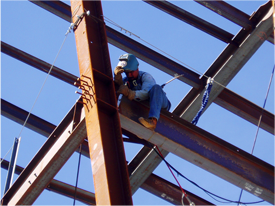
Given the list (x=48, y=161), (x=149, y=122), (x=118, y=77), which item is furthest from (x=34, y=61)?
(x=149, y=122)

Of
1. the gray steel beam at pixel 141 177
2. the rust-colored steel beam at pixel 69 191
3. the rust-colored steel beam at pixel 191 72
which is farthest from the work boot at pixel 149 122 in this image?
the rust-colored steel beam at pixel 191 72

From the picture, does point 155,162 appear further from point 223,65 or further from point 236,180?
point 236,180

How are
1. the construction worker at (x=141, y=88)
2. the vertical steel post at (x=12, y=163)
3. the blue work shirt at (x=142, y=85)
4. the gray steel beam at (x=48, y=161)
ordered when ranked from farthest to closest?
the vertical steel post at (x=12, y=163), the blue work shirt at (x=142, y=85), the construction worker at (x=141, y=88), the gray steel beam at (x=48, y=161)

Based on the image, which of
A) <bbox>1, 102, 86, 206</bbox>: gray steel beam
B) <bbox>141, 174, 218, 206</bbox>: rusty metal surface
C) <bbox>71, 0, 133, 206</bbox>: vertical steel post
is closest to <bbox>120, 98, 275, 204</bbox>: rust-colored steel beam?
<bbox>71, 0, 133, 206</bbox>: vertical steel post

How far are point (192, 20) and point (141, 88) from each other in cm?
408

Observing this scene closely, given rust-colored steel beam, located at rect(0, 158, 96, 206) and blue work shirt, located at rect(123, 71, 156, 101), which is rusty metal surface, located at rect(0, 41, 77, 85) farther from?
blue work shirt, located at rect(123, 71, 156, 101)

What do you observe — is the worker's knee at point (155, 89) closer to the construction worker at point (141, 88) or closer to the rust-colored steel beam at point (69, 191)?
the construction worker at point (141, 88)

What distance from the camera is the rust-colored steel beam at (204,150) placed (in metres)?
7.20

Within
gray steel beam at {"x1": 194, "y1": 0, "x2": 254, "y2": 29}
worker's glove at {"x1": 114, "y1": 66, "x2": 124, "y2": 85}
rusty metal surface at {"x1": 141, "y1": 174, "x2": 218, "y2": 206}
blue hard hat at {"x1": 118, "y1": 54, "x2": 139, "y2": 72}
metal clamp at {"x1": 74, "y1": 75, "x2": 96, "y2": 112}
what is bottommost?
metal clamp at {"x1": 74, "y1": 75, "x2": 96, "y2": 112}

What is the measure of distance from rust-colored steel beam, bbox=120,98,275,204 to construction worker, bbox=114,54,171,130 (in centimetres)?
14

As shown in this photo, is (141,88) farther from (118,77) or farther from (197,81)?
(197,81)

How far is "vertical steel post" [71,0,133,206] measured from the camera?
5.71m

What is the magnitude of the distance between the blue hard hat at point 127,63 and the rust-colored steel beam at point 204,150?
930 mm

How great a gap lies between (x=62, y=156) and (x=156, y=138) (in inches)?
61.0
